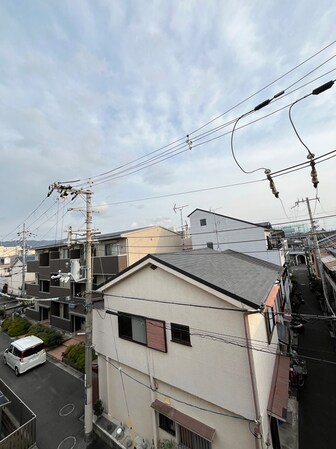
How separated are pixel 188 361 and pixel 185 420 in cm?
215

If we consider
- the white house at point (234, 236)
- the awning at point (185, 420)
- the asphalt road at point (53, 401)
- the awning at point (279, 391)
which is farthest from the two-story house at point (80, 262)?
the awning at point (279, 391)

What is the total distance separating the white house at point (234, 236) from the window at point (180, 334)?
11.4 meters

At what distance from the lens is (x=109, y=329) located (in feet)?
35.3

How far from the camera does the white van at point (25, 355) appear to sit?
15.2 m

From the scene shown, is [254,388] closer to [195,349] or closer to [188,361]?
[195,349]

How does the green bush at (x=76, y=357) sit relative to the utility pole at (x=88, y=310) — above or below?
below

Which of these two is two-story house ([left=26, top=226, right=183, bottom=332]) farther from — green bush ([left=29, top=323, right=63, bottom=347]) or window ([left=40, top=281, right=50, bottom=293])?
green bush ([left=29, top=323, right=63, bottom=347])

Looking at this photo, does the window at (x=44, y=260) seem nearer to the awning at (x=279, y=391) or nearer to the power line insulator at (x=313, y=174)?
the awning at (x=279, y=391)

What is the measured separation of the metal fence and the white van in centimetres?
444

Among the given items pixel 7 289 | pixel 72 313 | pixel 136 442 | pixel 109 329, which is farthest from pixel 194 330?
pixel 7 289

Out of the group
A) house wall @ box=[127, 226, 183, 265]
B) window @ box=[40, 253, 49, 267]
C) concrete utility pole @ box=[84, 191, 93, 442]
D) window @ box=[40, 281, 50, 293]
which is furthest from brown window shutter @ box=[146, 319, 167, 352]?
window @ box=[40, 253, 49, 267]

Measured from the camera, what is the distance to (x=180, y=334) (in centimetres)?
818

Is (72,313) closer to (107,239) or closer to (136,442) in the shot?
(107,239)

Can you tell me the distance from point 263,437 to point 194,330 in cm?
340
